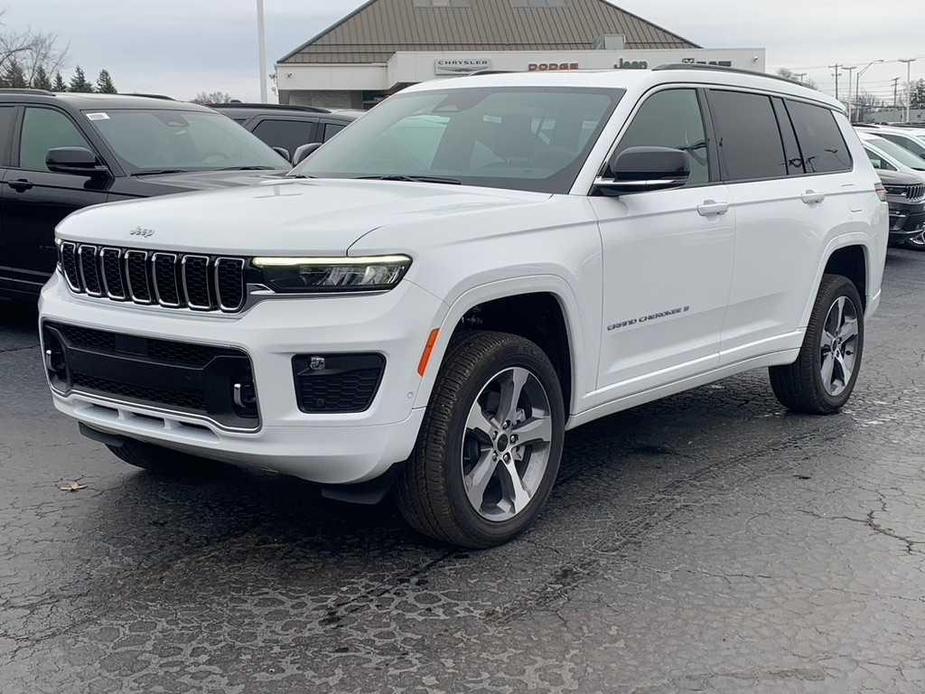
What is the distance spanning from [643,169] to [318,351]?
1.66 metres

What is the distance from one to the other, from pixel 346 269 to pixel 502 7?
52.1 m

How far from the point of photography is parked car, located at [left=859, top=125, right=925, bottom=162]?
61.3ft

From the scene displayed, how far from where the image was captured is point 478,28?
52.1m

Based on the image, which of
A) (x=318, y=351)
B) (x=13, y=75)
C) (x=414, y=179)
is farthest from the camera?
(x=13, y=75)

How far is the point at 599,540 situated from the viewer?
172 inches

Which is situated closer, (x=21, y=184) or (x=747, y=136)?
(x=747, y=136)

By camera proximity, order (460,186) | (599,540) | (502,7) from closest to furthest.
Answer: (599,540)
(460,186)
(502,7)

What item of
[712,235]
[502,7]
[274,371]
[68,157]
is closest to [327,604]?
[274,371]

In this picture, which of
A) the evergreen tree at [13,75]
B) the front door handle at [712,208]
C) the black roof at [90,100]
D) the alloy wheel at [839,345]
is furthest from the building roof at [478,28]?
the front door handle at [712,208]

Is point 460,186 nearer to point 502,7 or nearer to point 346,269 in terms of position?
point 346,269

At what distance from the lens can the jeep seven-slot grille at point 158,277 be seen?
3729mm

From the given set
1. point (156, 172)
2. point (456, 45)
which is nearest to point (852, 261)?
point (156, 172)

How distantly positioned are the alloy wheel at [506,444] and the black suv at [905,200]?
41.5ft

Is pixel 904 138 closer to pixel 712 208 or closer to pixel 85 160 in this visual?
pixel 85 160
